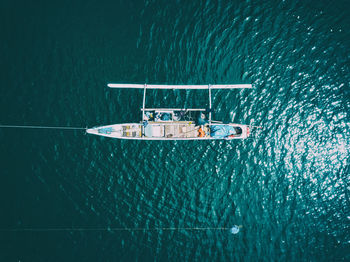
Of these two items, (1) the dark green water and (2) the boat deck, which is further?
(1) the dark green water

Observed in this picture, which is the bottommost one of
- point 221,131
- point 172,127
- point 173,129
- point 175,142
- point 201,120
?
point 175,142

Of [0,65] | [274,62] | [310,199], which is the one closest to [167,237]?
[310,199]

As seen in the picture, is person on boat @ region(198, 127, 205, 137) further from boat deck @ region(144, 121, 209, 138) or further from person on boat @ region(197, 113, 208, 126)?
person on boat @ region(197, 113, 208, 126)

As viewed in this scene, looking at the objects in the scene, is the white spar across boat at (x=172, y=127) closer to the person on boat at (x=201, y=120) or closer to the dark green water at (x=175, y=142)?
the person on boat at (x=201, y=120)

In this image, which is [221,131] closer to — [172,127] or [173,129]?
[173,129]

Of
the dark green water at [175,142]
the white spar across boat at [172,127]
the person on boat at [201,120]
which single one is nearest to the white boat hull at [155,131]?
the white spar across boat at [172,127]

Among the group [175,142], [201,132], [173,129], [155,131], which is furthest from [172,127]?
[201,132]

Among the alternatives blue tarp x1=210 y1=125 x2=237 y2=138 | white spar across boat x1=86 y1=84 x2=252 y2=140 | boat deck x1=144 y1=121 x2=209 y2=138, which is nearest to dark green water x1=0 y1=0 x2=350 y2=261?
white spar across boat x1=86 y1=84 x2=252 y2=140
